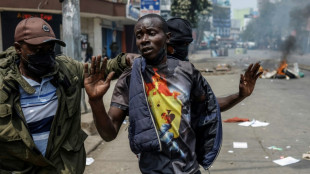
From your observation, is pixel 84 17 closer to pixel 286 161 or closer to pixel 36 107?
pixel 286 161

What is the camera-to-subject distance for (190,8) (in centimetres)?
2778

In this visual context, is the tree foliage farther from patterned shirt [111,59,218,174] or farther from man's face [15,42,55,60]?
patterned shirt [111,59,218,174]

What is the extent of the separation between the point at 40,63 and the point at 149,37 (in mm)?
828

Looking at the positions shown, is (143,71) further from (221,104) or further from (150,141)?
(221,104)

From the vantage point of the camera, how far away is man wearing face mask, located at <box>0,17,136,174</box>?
219 cm

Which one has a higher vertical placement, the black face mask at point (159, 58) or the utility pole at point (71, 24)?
the utility pole at point (71, 24)

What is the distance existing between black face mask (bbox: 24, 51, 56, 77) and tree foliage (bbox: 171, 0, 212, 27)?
2527 cm

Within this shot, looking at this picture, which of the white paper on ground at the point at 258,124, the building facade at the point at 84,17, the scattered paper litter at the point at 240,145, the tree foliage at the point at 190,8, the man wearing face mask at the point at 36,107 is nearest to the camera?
the man wearing face mask at the point at 36,107

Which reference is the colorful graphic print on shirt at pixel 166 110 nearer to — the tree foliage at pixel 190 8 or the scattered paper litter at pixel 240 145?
the scattered paper litter at pixel 240 145

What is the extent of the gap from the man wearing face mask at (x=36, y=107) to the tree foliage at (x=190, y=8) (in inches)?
994

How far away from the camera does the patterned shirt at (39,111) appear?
7.39 ft

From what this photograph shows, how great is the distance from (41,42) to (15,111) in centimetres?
49

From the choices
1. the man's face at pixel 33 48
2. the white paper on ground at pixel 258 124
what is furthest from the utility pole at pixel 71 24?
the man's face at pixel 33 48

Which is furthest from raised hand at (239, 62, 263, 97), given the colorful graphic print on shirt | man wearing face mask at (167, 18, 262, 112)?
the colorful graphic print on shirt
